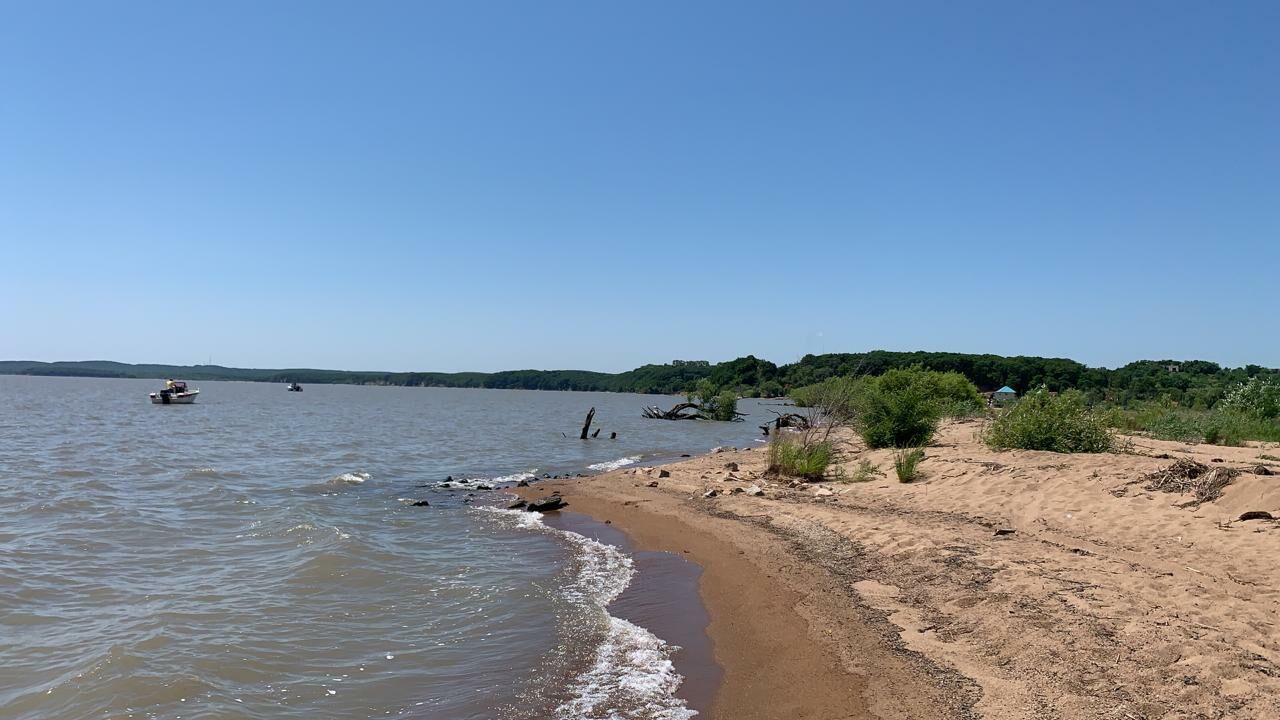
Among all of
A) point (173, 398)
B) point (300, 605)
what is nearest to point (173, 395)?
point (173, 398)

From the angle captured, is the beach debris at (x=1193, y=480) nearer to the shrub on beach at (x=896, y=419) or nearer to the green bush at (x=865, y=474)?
the green bush at (x=865, y=474)

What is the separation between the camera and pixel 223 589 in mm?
10438

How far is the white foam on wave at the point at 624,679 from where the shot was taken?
6445 mm

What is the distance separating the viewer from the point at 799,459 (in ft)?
67.2

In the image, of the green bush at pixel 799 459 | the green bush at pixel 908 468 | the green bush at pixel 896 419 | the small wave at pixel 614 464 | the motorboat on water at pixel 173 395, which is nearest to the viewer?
the green bush at pixel 908 468

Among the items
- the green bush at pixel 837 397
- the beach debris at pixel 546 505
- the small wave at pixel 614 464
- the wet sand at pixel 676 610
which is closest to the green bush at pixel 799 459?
the green bush at pixel 837 397

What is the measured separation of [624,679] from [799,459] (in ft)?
46.4

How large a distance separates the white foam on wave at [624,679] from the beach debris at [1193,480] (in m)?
9.58

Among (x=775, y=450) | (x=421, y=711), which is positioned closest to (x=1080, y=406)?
(x=775, y=450)

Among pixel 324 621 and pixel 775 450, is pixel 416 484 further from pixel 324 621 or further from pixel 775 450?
pixel 324 621

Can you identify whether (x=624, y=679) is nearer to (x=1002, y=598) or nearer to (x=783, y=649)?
(x=783, y=649)

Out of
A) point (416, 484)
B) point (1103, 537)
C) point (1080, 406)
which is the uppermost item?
point (1080, 406)

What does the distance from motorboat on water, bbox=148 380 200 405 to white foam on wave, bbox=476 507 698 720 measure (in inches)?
3029

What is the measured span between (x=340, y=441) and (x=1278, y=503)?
36.7m
